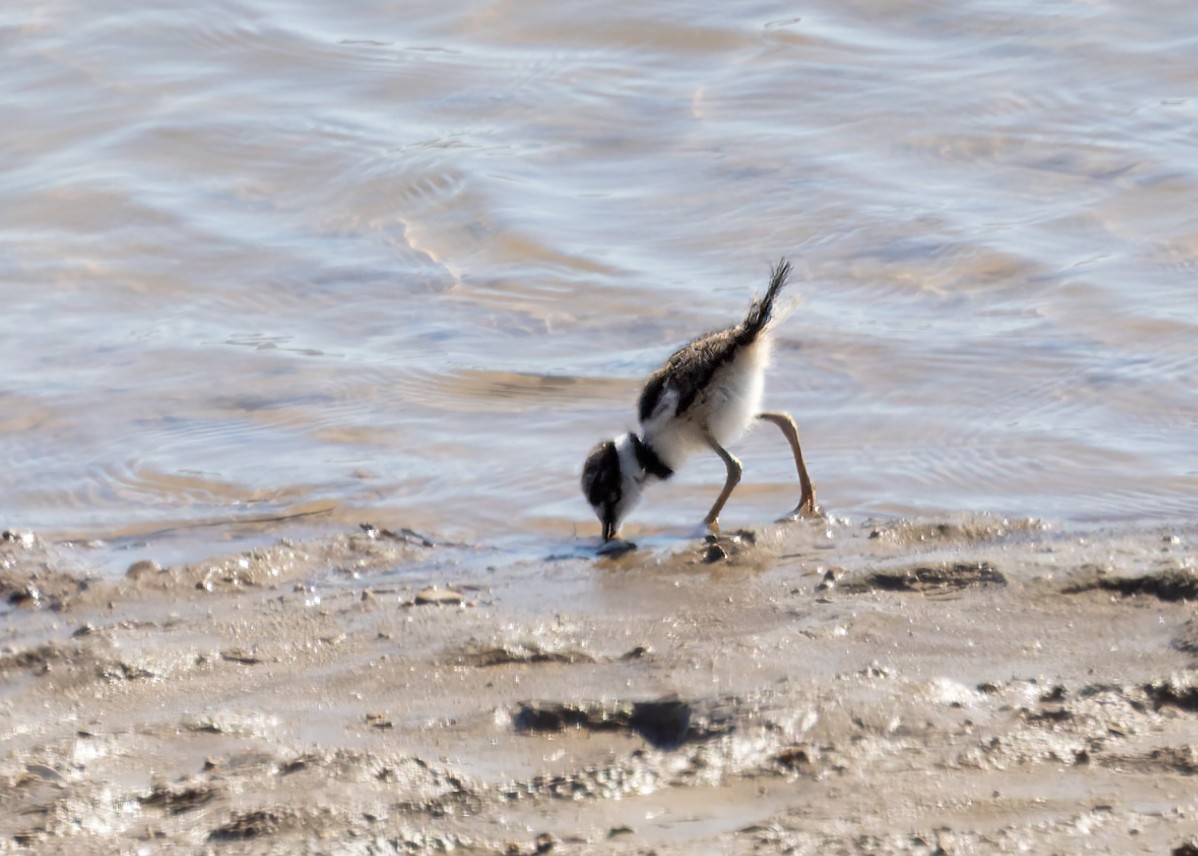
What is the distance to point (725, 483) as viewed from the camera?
7.51 metres

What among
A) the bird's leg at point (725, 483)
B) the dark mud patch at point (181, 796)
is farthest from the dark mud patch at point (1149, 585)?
the dark mud patch at point (181, 796)

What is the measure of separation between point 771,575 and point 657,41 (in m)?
9.04

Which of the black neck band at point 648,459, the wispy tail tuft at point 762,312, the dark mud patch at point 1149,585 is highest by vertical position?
the wispy tail tuft at point 762,312

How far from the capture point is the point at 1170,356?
8422 mm

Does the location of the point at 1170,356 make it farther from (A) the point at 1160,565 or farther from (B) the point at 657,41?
(B) the point at 657,41

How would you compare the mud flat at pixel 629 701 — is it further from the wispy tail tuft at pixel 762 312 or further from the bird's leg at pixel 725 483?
the wispy tail tuft at pixel 762 312

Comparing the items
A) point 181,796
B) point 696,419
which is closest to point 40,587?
point 181,796

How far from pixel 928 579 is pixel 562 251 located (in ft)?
17.4

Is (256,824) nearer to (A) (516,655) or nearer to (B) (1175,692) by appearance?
(A) (516,655)

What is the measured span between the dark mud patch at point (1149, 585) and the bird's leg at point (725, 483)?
78.8 inches

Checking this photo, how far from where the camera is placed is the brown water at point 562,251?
763cm

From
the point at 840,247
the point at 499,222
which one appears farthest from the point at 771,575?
the point at 499,222

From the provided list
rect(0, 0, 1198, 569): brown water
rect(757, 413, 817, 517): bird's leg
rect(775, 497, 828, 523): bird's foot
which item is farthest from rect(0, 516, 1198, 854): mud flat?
rect(0, 0, 1198, 569): brown water

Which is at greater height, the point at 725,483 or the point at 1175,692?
the point at 1175,692
